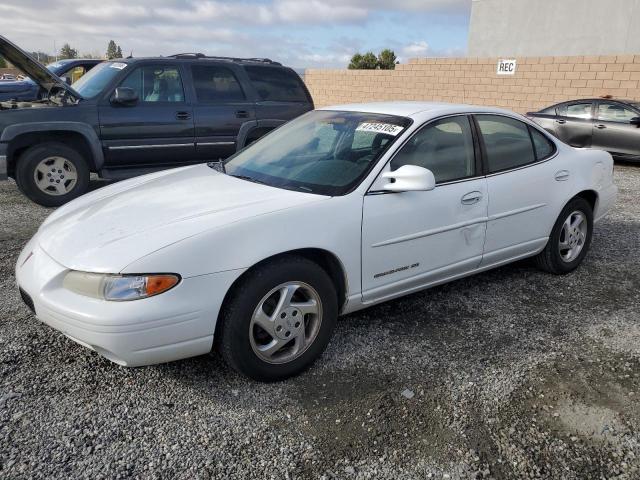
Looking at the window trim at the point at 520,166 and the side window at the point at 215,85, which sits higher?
the side window at the point at 215,85

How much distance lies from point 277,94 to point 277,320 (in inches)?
226

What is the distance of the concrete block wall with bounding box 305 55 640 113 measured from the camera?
13414mm

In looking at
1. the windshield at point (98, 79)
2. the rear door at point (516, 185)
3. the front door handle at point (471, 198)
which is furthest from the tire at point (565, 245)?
the windshield at point (98, 79)

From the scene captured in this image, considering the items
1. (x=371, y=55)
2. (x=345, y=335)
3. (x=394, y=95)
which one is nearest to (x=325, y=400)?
(x=345, y=335)

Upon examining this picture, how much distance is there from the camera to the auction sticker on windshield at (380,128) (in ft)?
11.7

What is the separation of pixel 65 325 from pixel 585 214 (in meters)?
4.12

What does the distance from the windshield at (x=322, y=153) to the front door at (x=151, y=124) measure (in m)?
3.36

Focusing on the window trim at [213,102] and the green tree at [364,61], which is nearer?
the window trim at [213,102]

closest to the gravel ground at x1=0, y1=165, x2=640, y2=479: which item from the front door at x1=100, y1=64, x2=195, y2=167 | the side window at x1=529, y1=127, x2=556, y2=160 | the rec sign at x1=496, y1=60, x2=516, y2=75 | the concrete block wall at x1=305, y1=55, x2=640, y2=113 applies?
the side window at x1=529, y1=127, x2=556, y2=160

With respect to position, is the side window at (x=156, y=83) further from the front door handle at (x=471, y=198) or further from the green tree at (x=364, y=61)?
the green tree at (x=364, y=61)

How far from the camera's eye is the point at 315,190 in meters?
3.26

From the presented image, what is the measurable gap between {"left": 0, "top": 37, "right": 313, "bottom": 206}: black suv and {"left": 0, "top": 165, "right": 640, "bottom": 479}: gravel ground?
122 inches

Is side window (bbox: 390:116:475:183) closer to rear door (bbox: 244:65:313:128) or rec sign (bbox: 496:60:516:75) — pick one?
rear door (bbox: 244:65:313:128)

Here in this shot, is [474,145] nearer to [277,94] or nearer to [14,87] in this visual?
[277,94]
